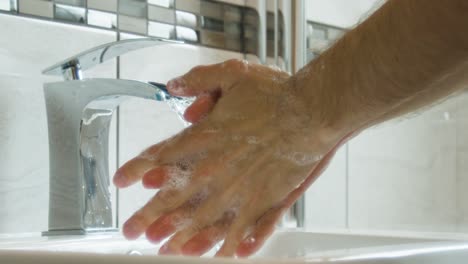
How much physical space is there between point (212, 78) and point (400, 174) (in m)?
0.59

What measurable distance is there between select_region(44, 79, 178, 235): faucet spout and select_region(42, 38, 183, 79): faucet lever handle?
0.01 metres

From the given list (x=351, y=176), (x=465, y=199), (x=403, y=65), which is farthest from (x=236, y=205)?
(x=465, y=199)

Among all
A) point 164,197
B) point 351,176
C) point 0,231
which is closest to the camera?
point 164,197

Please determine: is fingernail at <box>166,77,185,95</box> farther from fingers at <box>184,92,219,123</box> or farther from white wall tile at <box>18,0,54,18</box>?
white wall tile at <box>18,0,54,18</box>

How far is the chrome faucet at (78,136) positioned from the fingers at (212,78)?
6 cm

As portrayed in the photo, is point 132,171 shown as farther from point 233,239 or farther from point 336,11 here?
point 336,11

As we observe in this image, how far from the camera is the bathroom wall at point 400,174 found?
103cm

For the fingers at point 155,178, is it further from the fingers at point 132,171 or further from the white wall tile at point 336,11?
→ the white wall tile at point 336,11

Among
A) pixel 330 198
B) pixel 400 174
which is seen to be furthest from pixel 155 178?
pixel 400 174

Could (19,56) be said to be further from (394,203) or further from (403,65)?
(394,203)

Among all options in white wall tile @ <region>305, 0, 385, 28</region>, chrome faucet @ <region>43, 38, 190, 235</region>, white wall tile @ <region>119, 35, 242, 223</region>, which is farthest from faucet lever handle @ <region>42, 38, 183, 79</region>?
white wall tile @ <region>305, 0, 385, 28</region>

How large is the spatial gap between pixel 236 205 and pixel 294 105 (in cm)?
9

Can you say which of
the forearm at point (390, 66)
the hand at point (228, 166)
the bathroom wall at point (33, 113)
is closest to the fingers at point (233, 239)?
the hand at point (228, 166)

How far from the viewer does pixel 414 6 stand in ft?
1.45
